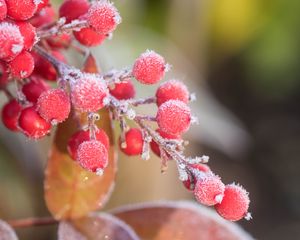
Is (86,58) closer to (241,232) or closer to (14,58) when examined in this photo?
(14,58)

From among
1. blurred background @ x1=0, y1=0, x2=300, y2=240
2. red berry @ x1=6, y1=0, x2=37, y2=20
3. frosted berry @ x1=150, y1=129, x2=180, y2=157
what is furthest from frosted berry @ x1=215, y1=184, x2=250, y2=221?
blurred background @ x1=0, y1=0, x2=300, y2=240

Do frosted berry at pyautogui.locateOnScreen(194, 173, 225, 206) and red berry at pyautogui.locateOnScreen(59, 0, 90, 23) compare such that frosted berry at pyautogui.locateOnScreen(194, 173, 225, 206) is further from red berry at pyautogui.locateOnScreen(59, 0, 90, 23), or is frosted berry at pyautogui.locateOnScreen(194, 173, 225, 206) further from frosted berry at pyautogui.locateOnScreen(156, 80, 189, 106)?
red berry at pyautogui.locateOnScreen(59, 0, 90, 23)

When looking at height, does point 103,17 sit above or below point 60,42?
above

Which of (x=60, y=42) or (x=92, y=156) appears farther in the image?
(x=60, y=42)

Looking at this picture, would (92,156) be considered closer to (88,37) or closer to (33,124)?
(33,124)

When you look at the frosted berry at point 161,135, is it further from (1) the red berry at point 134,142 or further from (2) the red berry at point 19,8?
(2) the red berry at point 19,8

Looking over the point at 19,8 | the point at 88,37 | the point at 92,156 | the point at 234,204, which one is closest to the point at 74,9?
the point at 88,37
